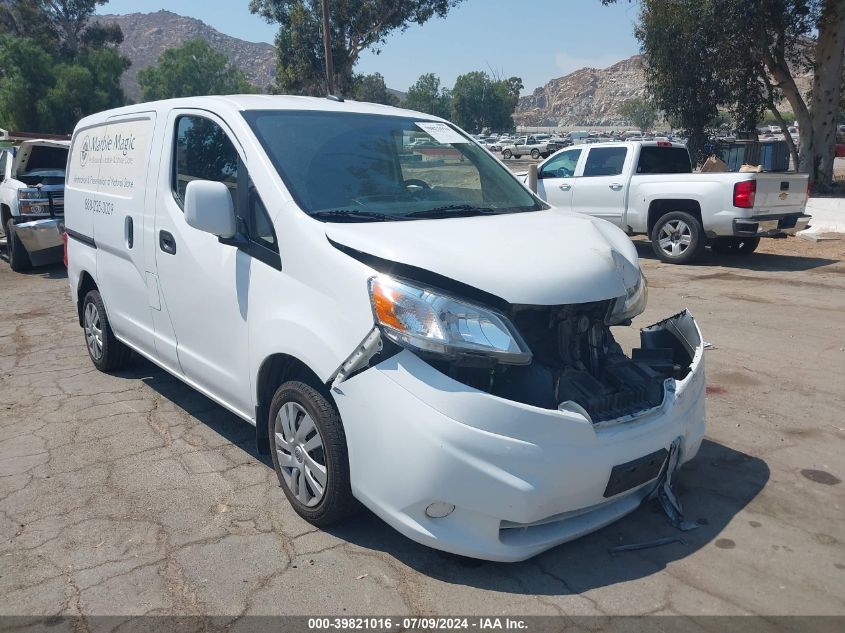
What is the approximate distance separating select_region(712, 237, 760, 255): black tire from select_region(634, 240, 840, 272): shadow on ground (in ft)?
0.35

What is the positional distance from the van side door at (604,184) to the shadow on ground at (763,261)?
99cm

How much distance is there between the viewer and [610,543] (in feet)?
10.9

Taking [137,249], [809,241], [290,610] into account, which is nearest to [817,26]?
[809,241]

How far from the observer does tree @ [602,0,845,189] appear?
54.4ft

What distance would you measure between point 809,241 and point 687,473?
429 inches

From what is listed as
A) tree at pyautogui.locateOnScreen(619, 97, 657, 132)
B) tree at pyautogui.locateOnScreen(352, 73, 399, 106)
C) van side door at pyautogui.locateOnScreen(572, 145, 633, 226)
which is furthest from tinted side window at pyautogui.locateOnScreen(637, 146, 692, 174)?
tree at pyautogui.locateOnScreen(619, 97, 657, 132)

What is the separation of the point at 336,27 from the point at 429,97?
69243mm

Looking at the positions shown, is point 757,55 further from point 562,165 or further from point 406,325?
point 406,325

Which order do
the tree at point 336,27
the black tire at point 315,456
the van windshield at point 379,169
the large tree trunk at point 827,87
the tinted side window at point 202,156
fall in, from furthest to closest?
the tree at point 336,27
the large tree trunk at point 827,87
the tinted side window at point 202,156
the van windshield at point 379,169
the black tire at point 315,456

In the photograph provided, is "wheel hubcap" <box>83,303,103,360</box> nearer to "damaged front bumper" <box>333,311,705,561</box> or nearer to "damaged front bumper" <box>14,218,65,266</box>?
"damaged front bumper" <box>333,311,705,561</box>

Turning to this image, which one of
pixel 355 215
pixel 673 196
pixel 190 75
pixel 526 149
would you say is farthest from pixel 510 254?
pixel 190 75

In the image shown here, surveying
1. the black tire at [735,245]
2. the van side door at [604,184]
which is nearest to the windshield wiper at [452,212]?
the van side door at [604,184]

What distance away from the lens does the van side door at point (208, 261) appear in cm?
368

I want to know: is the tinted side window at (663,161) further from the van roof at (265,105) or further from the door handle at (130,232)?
the door handle at (130,232)
